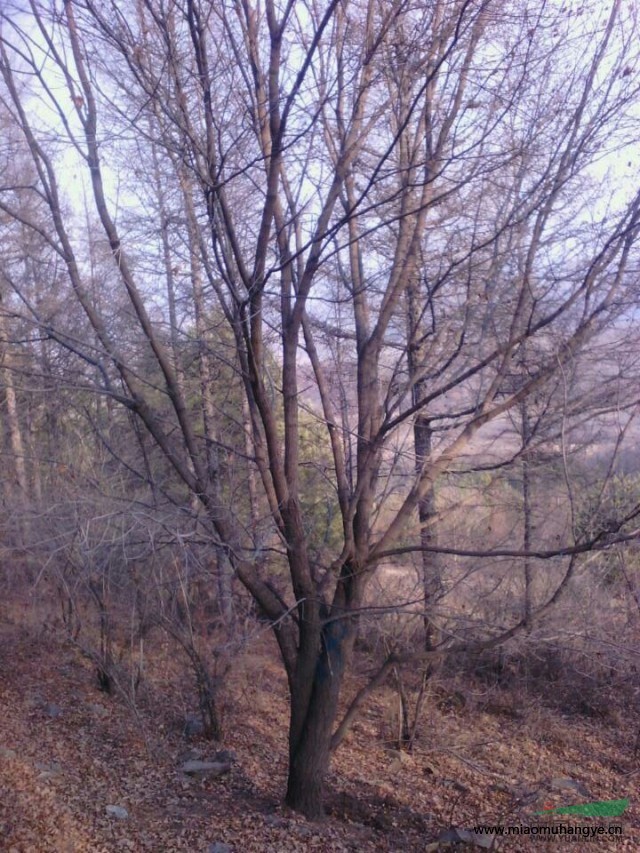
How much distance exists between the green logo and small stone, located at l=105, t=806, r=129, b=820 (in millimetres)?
3836

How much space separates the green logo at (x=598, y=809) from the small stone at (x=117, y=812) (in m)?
3.84

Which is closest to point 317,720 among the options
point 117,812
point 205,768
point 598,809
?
point 117,812

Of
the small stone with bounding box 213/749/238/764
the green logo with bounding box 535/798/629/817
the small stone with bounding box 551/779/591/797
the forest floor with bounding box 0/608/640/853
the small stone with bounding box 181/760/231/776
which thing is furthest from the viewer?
the small stone with bounding box 551/779/591/797

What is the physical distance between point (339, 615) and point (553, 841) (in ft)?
8.92

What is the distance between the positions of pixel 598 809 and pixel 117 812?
4.75 m

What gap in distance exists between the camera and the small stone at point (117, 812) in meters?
6.19

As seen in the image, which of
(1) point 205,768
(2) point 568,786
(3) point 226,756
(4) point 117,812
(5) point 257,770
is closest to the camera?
(4) point 117,812

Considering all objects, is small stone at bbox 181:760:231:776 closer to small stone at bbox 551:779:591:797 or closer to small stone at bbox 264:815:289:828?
small stone at bbox 264:815:289:828

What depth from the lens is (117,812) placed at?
625 cm

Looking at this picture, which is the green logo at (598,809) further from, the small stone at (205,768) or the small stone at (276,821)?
the small stone at (205,768)

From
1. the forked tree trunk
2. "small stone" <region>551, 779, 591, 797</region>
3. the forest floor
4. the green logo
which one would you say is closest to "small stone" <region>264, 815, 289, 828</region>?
the forest floor

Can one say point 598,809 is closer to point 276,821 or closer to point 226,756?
point 276,821

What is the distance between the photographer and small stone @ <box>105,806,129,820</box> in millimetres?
6188

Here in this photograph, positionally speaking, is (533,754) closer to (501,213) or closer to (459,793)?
(459,793)
